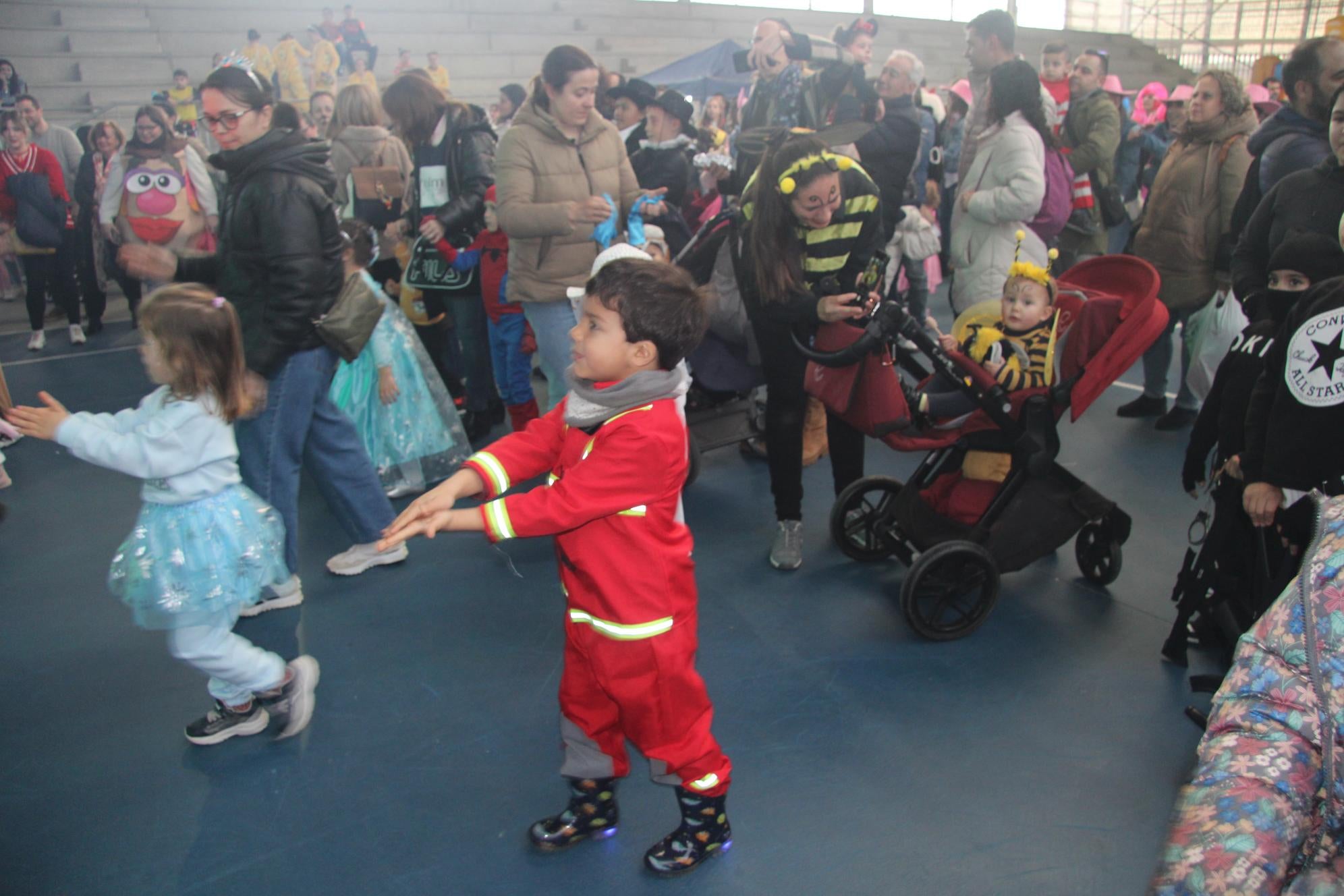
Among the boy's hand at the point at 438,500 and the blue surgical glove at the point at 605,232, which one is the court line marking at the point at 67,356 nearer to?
the blue surgical glove at the point at 605,232

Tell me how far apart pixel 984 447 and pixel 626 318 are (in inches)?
63.7

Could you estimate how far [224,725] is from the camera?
98.3 inches

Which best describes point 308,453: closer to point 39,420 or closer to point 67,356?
point 39,420

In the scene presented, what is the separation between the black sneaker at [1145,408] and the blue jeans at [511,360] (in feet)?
10.1

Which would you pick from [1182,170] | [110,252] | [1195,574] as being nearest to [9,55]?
[110,252]

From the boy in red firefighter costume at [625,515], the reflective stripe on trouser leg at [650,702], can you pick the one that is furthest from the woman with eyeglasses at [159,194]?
the reflective stripe on trouser leg at [650,702]

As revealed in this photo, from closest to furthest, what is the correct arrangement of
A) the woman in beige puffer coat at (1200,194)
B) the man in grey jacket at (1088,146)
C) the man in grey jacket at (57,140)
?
the woman in beige puffer coat at (1200,194) < the man in grey jacket at (1088,146) < the man in grey jacket at (57,140)

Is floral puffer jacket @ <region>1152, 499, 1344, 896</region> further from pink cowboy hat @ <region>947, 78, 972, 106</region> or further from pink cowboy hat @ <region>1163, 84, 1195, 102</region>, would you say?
pink cowboy hat @ <region>1163, 84, 1195, 102</region>

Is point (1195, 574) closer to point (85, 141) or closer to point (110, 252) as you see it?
point (110, 252)

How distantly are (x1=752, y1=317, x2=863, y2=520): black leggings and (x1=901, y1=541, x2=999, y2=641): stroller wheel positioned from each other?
2.03 ft

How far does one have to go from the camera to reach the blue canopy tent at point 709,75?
37.9 feet

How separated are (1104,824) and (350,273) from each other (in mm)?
3051

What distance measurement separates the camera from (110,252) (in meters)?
7.25

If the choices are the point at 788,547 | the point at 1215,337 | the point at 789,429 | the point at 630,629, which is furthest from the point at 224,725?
the point at 1215,337
